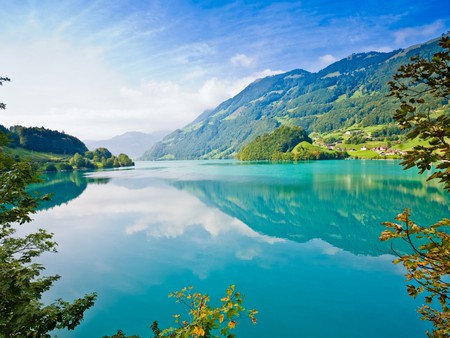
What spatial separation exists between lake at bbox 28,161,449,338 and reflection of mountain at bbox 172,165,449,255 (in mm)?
200

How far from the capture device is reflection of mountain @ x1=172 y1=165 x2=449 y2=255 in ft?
87.2

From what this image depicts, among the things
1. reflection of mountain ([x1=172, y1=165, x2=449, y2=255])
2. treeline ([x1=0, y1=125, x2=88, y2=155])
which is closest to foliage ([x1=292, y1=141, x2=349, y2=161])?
reflection of mountain ([x1=172, y1=165, x2=449, y2=255])

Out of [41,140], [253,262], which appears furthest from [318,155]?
[41,140]

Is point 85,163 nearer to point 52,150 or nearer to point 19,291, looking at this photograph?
point 52,150

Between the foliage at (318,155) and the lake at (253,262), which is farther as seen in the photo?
the foliage at (318,155)

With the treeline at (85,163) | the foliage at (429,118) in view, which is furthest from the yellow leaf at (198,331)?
the treeline at (85,163)

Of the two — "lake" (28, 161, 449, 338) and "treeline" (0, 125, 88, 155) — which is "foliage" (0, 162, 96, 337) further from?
"treeline" (0, 125, 88, 155)

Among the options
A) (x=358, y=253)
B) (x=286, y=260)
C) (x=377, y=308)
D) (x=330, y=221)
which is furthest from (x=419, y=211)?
(x=377, y=308)

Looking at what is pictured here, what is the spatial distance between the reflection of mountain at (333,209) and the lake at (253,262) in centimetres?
20

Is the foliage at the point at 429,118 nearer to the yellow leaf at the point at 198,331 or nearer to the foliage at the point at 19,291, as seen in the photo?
the yellow leaf at the point at 198,331

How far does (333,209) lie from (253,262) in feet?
71.0

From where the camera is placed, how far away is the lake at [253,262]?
12.6 meters

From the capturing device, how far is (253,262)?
65.4 ft

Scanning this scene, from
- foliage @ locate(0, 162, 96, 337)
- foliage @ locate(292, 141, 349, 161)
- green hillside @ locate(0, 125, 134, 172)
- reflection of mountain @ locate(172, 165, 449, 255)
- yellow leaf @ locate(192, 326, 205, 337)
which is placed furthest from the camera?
foliage @ locate(292, 141, 349, 161)
